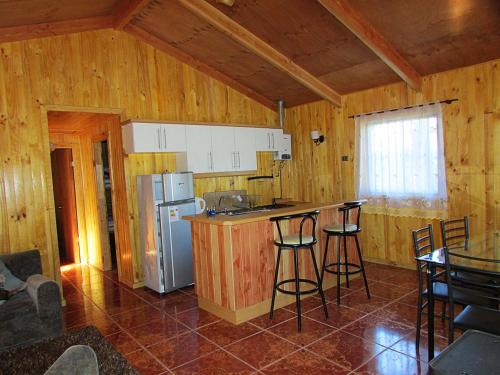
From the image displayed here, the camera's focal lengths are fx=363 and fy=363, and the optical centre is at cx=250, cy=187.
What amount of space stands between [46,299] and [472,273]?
308cm

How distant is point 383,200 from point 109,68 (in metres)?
3.87

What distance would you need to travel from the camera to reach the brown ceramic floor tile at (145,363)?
102 inches

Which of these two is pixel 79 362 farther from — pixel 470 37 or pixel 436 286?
pixel 470 37

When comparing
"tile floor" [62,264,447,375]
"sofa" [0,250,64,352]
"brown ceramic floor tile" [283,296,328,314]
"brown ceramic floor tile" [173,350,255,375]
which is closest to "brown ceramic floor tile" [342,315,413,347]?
"tile floor" [62,264,447,375]

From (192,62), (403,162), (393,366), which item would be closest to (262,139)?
(192,62)

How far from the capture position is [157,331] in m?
3.25

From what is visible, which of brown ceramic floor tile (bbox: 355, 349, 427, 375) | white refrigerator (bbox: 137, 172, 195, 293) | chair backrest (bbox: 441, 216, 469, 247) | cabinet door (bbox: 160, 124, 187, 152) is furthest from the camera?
cabinet door (bbox: 160, 124, 187, 152)

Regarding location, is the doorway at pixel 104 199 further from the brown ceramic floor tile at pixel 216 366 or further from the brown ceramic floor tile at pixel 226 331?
the brown ceramic floor tile at pixel 216 366

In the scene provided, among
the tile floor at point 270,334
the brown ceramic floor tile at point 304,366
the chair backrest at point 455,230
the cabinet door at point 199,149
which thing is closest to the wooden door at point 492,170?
the chair backrest at point 455,230

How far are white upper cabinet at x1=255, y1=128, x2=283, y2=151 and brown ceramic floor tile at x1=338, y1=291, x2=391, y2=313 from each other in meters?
2.65

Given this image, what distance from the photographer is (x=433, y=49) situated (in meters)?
3.80

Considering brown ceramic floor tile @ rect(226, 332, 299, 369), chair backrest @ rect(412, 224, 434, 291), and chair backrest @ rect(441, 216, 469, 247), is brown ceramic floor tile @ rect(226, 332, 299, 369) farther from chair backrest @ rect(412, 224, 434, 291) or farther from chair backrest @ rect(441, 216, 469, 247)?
chair backrest @ rect(441, 216, 469, 247)

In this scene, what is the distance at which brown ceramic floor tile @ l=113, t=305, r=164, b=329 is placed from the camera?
136 inches

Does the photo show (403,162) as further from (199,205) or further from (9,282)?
(9,282)
